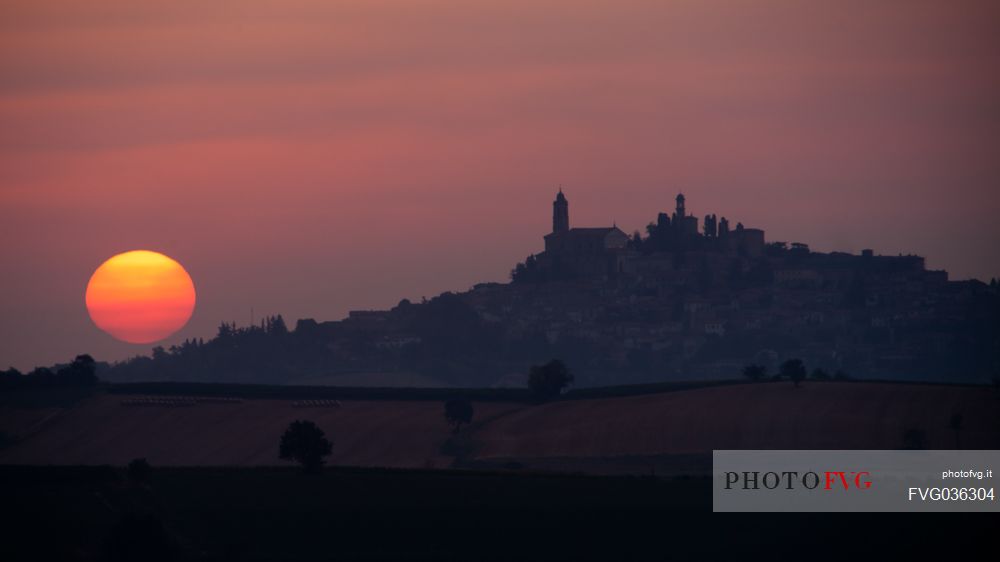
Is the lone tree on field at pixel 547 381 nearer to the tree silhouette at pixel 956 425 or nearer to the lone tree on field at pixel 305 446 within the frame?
the tree silhouette at pixel 956 425

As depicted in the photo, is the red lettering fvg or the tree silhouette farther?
the tree silhouette

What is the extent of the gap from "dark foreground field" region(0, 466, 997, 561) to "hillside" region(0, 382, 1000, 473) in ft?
75.3

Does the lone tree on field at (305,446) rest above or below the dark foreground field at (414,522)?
above

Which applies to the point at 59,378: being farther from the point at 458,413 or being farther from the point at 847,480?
the point at 847,480

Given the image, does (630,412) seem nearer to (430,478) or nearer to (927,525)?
(430,478)

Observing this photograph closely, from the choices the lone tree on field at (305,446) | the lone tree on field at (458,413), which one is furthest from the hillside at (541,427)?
the lone tree on field at (305,446)

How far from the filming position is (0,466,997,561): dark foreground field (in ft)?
189

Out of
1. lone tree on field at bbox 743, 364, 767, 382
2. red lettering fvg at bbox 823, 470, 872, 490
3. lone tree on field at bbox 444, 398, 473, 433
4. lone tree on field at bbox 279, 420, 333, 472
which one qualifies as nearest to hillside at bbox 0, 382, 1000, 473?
lone tree on field at bbox 444, 398, 473, 433

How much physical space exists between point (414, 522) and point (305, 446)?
14240mm

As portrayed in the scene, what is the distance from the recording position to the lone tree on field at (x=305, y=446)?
244 ft

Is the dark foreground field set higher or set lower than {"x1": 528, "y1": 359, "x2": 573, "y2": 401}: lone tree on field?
lower

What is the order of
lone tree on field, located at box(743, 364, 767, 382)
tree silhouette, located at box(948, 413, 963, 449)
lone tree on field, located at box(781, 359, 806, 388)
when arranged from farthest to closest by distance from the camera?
lone tree on field, located at box(743, 364, 767, 382) → lone tree on field, located at box(781, 359, 806, 388) → tree silhouette, located at box(948, 413, 963, 449)

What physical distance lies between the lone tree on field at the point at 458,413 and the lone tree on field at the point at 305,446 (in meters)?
31.2

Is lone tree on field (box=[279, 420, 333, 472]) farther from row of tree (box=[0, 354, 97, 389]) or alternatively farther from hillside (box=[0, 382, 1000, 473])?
row of tree (box=[0, 354, 97, 389])
